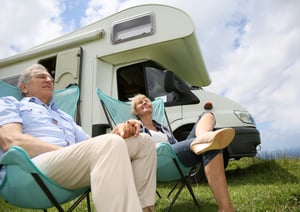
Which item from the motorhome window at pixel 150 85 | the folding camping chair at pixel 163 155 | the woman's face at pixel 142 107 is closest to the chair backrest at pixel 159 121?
the folding camping chair at pixel 163 155

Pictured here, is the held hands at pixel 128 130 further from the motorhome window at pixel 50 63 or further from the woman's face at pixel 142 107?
the motorhome window at pixel 50 63

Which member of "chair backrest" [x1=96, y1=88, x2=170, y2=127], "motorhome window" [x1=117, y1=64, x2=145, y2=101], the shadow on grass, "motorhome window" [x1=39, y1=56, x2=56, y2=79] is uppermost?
"motorhome window" [x1=39, y1=56, x2=56, y2=79]

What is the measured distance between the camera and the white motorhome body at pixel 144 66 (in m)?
3.76

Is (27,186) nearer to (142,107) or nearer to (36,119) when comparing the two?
(36,119)

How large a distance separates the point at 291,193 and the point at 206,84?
2.83m

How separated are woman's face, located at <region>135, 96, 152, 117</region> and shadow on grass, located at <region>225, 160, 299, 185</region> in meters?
1.68

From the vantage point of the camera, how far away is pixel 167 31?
379 cm

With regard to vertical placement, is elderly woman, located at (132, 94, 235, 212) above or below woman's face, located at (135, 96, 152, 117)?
below

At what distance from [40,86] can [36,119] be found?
33 cm

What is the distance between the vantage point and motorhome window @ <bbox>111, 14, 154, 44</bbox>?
12.8ft

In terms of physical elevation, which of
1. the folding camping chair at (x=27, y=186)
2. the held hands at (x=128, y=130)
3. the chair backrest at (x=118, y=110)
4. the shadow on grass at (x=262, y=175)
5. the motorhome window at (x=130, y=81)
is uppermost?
the motorhome window at (x=130, y=81)

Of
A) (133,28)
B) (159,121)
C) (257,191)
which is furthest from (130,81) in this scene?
(257,191)

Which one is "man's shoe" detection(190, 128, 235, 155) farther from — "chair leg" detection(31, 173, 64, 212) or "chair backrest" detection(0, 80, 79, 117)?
"chair backrest" detection(0, 80, 79, 117)

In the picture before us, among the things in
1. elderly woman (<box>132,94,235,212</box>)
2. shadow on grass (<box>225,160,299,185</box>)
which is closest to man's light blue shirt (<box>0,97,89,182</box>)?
elderly woman (<box>132,94,235,212</box>)
